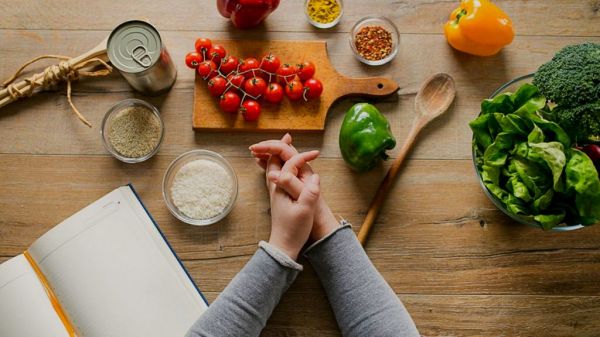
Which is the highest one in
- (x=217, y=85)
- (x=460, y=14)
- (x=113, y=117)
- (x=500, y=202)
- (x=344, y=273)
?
(x=113, y=117)

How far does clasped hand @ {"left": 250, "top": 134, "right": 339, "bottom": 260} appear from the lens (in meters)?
1.06

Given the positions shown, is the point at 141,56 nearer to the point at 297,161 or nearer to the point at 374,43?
the point at 297,161

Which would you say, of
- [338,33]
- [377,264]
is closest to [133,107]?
[338,33]

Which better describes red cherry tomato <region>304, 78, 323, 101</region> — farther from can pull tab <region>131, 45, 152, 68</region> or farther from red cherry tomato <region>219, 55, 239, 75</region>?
can pull tab <region>131, 45, 152, 68</region>

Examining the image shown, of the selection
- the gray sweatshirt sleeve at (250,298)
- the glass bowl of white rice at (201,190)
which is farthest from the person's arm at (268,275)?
the glass bowl of white rice at (201,190)

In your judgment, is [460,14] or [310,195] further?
[460,14]

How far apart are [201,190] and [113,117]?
28 cm

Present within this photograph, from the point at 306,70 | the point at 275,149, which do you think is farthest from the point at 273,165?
the point at 306,70

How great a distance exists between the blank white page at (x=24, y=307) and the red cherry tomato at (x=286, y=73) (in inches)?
28.3

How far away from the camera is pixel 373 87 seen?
1.19 metres

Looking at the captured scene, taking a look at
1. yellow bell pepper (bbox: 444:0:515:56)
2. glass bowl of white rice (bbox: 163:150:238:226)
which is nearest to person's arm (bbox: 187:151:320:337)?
glass bowl of white rice (bbox: 163:150:238:226)

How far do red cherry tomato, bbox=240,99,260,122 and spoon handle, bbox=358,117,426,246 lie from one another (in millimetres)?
348

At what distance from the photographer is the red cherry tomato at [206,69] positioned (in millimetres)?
1155

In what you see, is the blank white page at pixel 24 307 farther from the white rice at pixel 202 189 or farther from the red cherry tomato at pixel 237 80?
the red cherry tomato at pixel 237 80
